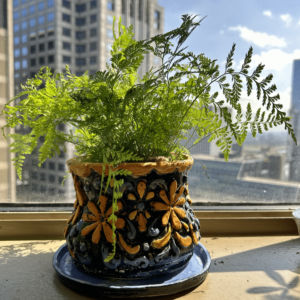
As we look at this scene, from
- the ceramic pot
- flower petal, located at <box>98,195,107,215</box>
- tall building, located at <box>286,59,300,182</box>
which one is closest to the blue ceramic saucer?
the ceramic pot

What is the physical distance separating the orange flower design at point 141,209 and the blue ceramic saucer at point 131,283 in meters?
0.09

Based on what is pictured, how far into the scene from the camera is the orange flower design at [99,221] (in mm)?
456

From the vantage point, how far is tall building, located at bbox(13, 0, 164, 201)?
2.64ft

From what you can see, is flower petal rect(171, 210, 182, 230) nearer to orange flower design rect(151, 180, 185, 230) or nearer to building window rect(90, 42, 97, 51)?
orange flower design rect(151, 180, 185, 230)

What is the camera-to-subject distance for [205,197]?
34.9 inches

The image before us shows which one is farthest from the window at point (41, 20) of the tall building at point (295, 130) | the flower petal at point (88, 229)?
the tall building at point (295, 130)

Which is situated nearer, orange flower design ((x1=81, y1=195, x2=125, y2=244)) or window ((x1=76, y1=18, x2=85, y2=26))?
orange flower design ((x1=81, y1=195, x2=125, y2=244))

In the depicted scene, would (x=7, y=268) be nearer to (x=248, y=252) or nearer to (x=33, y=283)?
(x=33, y=283)

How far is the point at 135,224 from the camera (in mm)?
459

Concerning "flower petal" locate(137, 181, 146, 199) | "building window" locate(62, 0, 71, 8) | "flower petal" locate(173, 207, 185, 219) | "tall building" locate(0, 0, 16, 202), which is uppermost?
"building window" locate(62, 0, 71, 8)

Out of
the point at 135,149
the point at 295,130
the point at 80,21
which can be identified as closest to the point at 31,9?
the point at 80,21

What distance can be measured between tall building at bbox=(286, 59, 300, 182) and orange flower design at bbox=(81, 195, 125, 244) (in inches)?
26.6

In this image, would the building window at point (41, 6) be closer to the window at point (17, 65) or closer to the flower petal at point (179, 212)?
the window at point (17, 65)

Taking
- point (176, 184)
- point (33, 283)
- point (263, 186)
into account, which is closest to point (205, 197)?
point (263, 186)
